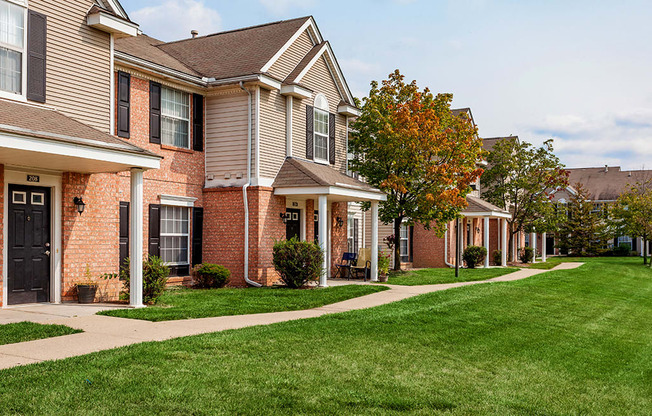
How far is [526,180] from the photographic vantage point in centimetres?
3400

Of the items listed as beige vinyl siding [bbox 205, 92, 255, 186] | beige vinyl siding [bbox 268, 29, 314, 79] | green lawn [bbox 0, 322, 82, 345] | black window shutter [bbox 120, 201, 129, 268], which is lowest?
green lawn [bbox 0, 322, 82, 345]

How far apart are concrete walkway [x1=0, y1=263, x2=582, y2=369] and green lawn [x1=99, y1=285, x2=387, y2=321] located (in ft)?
1.15

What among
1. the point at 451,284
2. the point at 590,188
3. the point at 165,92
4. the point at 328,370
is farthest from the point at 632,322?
the point at 590,188

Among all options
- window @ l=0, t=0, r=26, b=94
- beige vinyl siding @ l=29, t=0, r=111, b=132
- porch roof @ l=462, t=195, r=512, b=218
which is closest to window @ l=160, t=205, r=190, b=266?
beige vinyl siding @ l=29, t=0, r=111, b=132

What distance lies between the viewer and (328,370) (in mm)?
7539

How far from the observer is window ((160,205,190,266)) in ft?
56.6

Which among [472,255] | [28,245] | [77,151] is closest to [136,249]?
[28,245]

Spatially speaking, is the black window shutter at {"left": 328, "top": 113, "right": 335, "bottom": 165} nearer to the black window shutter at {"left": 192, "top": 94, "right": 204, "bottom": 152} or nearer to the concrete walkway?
the black window shutter at {"left": 192, "top": 94, "right": 204, "bottom": 152}

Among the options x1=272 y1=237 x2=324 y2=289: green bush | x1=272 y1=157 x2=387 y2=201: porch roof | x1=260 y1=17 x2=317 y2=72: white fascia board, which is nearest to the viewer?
x1=272 y1=237 x2=324 y2=289: green bush

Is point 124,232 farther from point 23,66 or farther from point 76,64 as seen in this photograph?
point 23,66

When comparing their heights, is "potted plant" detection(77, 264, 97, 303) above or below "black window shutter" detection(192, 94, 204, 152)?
below

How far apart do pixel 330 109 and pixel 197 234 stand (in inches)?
268

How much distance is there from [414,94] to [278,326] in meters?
15.3

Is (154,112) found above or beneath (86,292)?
above
